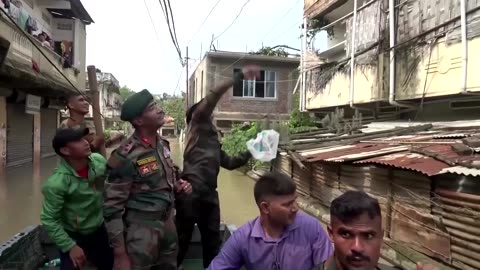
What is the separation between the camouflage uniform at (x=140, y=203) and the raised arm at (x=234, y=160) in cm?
99

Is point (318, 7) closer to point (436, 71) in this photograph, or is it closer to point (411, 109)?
point (411, 109)

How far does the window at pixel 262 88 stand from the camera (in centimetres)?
2256

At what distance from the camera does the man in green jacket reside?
2.76m

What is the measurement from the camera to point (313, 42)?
16734 millimetres

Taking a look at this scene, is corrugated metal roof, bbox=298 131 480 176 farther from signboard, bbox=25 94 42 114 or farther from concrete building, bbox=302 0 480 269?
signboard, bbox=25 94 42 114

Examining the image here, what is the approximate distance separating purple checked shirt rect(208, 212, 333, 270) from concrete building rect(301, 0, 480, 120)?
7.18 meters

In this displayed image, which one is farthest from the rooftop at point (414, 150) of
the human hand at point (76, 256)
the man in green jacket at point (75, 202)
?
the human hand at point (76, 256)

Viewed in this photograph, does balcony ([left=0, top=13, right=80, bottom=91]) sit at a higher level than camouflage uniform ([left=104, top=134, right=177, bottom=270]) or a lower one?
higher

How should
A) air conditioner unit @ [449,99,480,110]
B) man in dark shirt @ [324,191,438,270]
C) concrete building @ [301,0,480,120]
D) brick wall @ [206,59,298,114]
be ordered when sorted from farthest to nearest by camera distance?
brick wall @ [206,59,298,114] < air conditioner unit @ [449,99,480,110] < concrete building @ [301,0,480,120] < man in dark shirt @ [324,191,438,270]

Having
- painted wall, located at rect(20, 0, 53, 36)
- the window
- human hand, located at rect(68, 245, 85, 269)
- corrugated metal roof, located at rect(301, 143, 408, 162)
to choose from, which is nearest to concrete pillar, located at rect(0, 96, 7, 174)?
painted wall, located at rect(20, 0, 53, 36)

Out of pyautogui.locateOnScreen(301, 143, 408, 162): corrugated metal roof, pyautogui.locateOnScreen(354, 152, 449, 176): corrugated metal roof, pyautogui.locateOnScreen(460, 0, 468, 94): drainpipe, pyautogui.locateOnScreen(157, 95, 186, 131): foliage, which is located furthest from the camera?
pyautogui.locateOnScreen(157, 95, 186, 131): foliage

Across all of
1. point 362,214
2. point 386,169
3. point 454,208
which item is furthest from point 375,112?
point 362,214

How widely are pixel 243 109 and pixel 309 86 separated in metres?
6.50

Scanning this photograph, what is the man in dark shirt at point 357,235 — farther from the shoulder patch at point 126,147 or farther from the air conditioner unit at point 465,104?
the air conditioner unit at point 465,104
